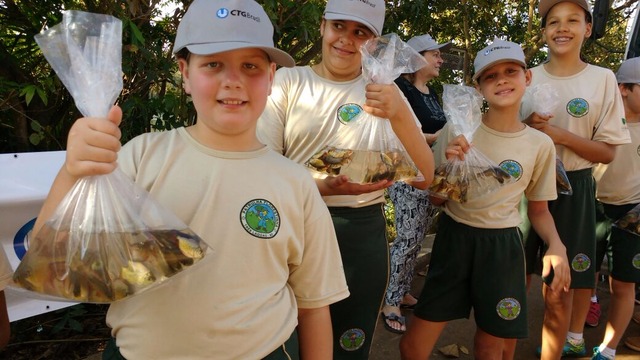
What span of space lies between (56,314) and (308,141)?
2.41m

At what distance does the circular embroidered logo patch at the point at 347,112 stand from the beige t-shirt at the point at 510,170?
655 millimetres

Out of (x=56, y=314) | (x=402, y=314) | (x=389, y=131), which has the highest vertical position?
(x=389, y=131)

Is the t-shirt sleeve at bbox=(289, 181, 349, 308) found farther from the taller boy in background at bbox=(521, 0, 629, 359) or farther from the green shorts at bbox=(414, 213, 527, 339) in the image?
the taller boy in background at bbox=(521, 0, 629, 359)

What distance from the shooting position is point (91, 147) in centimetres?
104

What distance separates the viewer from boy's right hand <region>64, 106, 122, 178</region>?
1042mm

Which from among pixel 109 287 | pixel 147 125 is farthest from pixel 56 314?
pixel 109 287

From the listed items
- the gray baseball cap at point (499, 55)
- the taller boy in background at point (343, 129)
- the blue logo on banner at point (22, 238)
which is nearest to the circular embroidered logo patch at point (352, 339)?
the taller boy in background at point (343, 129)

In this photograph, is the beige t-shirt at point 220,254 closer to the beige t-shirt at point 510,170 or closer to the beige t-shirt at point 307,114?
the beige t-shirt at point 307,114

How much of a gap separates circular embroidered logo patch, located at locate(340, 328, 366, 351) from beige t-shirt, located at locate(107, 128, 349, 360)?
73cm

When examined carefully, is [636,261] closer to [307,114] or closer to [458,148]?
[458,148]

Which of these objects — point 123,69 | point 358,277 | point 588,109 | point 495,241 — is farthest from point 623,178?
point 123,69

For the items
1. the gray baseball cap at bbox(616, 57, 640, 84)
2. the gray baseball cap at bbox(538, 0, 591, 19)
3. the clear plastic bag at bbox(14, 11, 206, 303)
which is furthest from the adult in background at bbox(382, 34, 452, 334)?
the clear plastic bag at bbox(14, 11, 206, 303)

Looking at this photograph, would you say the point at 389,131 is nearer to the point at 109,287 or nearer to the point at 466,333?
the point at 109,287

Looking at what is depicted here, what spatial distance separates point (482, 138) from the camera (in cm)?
254
